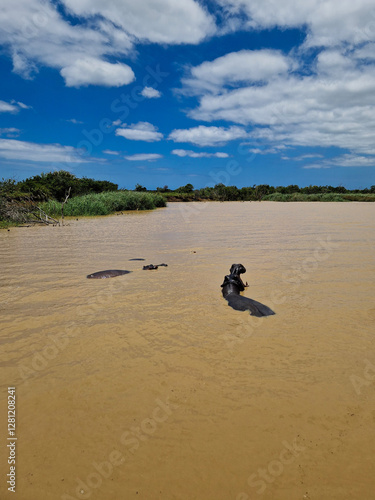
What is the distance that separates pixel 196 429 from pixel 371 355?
2329 millimetres

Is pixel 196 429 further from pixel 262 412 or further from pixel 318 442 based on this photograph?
pixel 318 442

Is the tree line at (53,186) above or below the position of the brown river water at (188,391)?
above

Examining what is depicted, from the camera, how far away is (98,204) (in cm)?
2805

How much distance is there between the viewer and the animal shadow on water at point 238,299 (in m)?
5.18

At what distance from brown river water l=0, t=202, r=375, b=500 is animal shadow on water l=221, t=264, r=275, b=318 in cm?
16

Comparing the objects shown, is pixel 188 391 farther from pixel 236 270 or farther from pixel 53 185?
pixel 53 185

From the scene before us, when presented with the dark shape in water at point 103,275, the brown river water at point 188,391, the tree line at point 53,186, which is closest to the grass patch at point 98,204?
the tree line at point 53,186

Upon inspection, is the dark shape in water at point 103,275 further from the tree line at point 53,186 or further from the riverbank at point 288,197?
the riverbank at point 288,197

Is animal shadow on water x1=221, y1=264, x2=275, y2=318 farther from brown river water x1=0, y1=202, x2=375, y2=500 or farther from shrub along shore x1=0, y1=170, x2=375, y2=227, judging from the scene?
shrub along shore x1=0, y1=170, x2=375, y2=227

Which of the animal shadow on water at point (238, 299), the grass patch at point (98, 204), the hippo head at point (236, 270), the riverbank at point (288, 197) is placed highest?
the riverbank at point (288, 197)

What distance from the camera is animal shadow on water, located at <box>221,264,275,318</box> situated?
5179mm

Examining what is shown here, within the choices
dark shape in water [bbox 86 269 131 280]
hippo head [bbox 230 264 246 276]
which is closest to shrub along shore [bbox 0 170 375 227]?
dark shape in water [bbox 86 269 131 280]

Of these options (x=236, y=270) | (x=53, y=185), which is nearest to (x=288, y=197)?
(x=53, y=185)

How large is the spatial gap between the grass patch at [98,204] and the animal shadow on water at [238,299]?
22110mm
